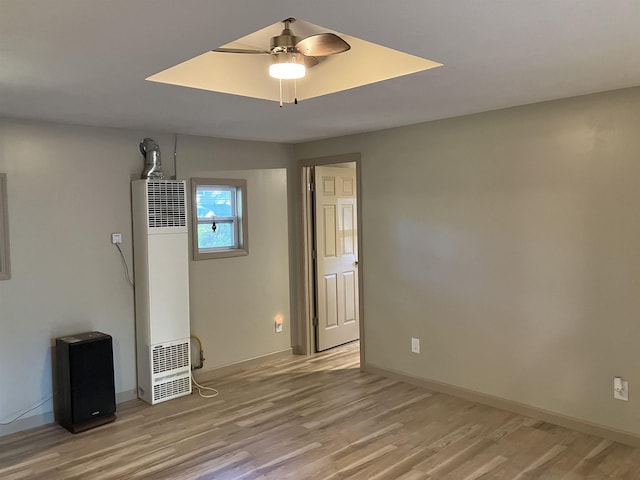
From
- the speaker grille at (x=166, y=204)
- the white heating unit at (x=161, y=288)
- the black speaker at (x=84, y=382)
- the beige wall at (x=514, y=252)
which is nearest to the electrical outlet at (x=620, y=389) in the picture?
the beige wall at (x=514, y=252)

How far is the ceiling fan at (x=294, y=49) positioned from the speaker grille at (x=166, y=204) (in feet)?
5.31

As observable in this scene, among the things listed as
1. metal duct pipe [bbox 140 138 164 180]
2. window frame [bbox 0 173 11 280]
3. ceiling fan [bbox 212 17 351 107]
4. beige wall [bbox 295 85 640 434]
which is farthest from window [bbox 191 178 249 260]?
ceiling fan [bbox 212 17 351 107]

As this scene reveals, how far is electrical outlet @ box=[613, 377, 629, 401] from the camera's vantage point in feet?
10.7

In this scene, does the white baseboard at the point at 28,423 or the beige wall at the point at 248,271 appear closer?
the white baseboard at the point at 28,423

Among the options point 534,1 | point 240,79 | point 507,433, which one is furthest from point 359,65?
point 507,433

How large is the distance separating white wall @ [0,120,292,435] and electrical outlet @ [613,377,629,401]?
3.64 m

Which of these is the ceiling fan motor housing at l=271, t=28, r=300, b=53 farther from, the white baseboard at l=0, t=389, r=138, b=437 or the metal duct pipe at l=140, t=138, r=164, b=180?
the white baseboard at l=0, t=389, r=138, b=437

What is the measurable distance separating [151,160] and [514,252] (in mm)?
2940

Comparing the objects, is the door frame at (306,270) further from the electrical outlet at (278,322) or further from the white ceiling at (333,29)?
the white ceiling at (333,29)

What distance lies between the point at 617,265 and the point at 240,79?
265 centimetres

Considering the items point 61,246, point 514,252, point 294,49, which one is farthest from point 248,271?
point 294,49

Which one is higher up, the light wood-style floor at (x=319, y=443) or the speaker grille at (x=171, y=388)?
the speaker grille at (x=171, y=388)

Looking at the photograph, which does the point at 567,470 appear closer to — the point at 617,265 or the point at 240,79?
the point at 617,265

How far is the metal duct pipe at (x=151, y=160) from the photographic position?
4195 millimetres
